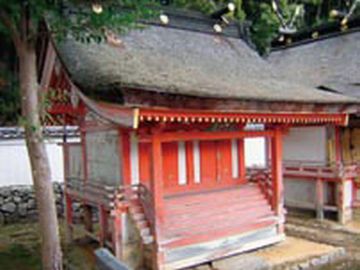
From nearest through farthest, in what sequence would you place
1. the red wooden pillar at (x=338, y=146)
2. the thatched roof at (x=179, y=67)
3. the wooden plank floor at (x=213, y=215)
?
1. the thatched roof at (x=179, y=67)
2. the wooden plank floor at (x=213, y=215)
3. the red wooden pillar at (x=338, y=146)

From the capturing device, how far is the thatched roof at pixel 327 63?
10406 millimetres

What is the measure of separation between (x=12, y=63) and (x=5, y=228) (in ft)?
26.3

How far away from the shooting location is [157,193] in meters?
5.93

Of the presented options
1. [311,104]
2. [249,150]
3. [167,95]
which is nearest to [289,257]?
[311,104]

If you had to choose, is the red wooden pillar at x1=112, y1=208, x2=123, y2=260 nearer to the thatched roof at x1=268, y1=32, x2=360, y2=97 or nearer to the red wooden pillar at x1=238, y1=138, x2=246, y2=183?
the red wooden pillar at x1=238, y1=138, x2=246, y2=183

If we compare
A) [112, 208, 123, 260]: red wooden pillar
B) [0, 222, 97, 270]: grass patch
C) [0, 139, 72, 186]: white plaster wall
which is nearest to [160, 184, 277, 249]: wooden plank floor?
[112, 208, 123, 260]: red wooden pillar

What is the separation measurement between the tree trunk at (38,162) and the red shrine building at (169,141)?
0.81 m

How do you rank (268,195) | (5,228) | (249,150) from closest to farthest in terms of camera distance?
(268,195), (5,228), (249,150)

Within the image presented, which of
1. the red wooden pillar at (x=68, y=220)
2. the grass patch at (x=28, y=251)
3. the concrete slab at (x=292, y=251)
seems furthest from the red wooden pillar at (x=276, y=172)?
the red wooden pillar at (x=68, y=220)

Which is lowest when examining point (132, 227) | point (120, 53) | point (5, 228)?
point (5, 228)

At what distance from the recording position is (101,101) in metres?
5.42

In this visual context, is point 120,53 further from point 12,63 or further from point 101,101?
point 12,63

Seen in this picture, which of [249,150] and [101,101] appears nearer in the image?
[101,101]

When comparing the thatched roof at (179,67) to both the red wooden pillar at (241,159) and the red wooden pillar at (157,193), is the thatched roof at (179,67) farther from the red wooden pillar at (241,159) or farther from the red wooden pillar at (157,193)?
the red wooden pillar at (241,159)
